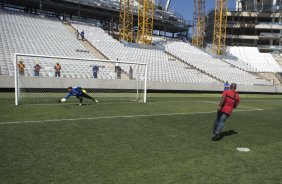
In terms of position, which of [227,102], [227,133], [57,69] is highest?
[57,69]

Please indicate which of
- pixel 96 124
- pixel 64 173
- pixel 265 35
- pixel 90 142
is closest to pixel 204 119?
pixel 96 124

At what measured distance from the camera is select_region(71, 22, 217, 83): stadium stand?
30141 mm

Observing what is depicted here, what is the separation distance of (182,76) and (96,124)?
22.8 metres

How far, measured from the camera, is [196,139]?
25.9ft

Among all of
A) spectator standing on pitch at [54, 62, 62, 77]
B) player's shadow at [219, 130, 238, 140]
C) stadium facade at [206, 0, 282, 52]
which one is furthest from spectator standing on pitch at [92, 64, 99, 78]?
stadium facade at [206, 0, 282, 52]

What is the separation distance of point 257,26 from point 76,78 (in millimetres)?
62431

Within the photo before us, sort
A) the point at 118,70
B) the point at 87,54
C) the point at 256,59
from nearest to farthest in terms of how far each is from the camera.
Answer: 1. the point at 118,70
2. the point at 87,54
3. the point at 256,59

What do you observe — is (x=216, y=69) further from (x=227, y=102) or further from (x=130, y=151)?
(x=130, y=151)

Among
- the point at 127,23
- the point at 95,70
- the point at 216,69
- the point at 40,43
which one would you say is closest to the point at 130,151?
the point at 95,70

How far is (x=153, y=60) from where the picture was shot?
113 ft

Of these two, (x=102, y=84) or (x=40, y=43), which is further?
(x=40, y=43)

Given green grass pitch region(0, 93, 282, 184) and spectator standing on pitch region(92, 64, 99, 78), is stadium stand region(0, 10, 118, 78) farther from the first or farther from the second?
green grass pitch region(0, 93, 282, 184)

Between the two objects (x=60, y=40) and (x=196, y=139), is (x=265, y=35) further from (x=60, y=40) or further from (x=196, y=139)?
(x=196, y=139)

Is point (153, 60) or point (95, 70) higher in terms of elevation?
point (153, 60)
